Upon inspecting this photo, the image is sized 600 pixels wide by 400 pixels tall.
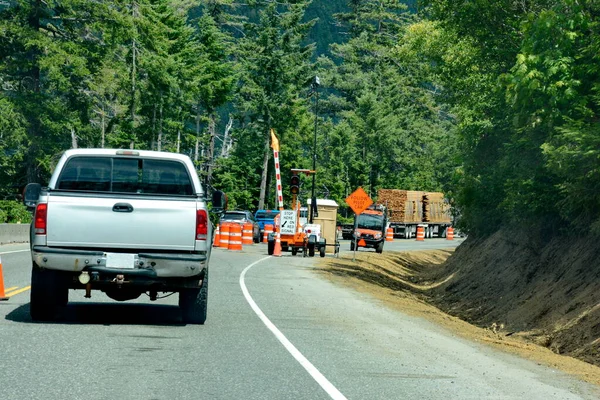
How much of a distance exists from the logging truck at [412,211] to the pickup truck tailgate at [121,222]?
6726 cm

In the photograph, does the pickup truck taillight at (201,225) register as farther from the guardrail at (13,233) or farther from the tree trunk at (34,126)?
the tree trunk at (34,126)

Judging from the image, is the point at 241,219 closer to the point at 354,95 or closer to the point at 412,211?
the point at 412,211

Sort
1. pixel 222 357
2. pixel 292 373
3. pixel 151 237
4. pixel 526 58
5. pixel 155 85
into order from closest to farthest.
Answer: pixel 292 373
pixel 222 357
pixel 151 237
pixel 526 58
pixel 155 85

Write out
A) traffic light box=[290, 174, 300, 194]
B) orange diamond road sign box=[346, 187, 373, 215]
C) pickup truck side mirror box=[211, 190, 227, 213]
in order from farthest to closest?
orange diamond road sign box=[346, 187, 373, 215] → traffic light box=[290, 174, 300, 194] → pickup truck side mirror box=[211, 190, 227, 213]

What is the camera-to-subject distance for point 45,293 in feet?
45.6

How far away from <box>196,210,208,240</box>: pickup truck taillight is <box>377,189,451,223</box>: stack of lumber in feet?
225

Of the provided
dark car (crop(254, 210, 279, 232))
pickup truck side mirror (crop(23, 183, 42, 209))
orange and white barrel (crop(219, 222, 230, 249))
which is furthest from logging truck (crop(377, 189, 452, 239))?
pickup truck side mirror (crop(23, 183, 42, 209))

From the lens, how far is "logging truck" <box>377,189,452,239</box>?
84.9m

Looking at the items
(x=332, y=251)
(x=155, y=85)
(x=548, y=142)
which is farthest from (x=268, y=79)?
(x=548, y=142)

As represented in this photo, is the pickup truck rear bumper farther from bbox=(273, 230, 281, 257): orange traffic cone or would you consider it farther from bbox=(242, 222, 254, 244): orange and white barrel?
bbox=(242, 222, 254, 244): orange and white barrel

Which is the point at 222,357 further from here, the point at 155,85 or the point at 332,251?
the point at 155,85

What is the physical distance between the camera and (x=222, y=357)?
11.6 m

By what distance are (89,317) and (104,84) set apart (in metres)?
43.3

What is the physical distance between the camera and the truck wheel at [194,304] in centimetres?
1461
